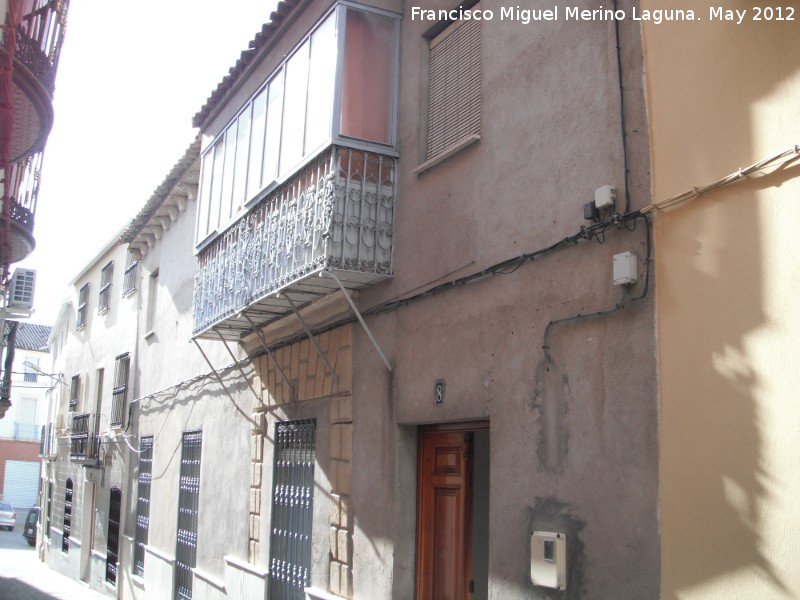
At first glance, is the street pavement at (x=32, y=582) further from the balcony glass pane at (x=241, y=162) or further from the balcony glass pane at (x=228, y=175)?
the balcony glass pane at (x=241, y=162)

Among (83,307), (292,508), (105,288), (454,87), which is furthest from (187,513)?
(83,307)

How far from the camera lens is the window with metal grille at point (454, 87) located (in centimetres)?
718

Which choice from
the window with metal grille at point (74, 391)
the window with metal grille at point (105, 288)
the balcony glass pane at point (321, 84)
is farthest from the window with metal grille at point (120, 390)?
the balcony glass pane at point (321, 84)

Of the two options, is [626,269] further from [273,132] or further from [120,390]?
[120,390]

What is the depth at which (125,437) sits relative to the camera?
16.9 m

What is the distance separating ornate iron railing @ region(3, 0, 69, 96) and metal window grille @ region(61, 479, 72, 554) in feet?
50.6

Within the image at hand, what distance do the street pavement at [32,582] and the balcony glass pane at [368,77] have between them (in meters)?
13.4

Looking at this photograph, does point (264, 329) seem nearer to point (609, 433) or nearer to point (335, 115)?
point (335, 115)

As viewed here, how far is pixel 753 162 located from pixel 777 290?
719mm

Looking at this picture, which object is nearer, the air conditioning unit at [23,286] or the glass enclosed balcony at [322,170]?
the glass enclosed balcony at [322,170]

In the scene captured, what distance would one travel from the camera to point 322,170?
7992 mm

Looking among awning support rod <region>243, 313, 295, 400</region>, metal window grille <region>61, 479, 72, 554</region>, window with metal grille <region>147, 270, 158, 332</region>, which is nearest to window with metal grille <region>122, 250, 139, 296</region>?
window with metal grille <region>147, 270, 158, 332</region>

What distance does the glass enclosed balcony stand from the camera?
7809mm

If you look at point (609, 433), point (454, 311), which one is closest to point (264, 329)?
point (454, 311)
